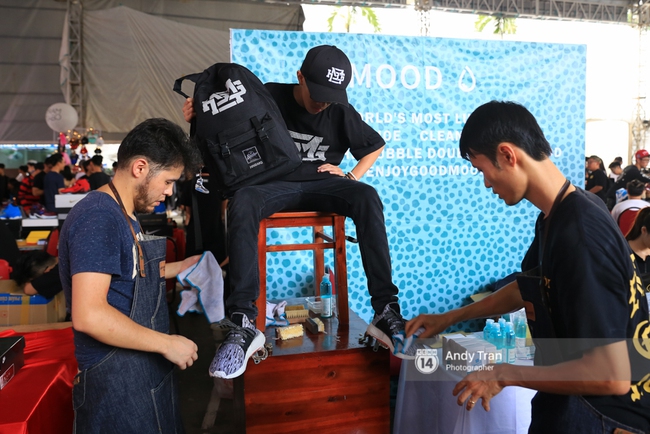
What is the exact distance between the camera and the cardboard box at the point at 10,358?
1949 mm

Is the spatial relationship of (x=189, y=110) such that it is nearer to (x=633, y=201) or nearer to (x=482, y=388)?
(x=482, y=388)

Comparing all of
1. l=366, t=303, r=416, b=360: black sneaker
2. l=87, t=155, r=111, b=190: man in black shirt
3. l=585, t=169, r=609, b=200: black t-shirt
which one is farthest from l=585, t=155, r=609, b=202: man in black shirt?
l=87, t=155, r=111, b=190: man in black shirt

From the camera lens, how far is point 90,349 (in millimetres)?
1535

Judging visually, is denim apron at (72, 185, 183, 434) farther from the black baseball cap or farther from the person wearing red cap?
the person wearing red cap

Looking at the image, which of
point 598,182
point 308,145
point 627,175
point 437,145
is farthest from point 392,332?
point 598,182

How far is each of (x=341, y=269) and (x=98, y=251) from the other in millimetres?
1188

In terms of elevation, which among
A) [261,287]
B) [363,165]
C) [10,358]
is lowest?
[10,358]

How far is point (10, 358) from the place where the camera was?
204cm

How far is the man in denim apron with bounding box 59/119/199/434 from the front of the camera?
1408 millimetres

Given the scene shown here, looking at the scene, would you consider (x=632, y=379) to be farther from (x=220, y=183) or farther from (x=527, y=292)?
(x=220, y=183)

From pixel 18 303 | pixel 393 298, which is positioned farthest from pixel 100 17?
pixel 393 298

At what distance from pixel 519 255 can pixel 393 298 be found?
2739mm

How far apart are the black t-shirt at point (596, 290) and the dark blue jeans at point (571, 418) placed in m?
0.02

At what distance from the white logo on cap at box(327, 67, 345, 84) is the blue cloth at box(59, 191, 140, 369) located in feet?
3.58
